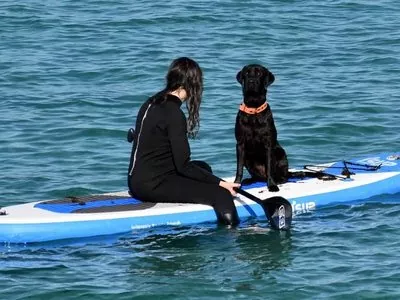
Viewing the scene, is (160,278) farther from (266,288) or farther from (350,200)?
(350,200)

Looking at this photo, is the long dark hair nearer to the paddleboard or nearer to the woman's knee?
the woman's knee

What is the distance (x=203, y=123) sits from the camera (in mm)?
13219

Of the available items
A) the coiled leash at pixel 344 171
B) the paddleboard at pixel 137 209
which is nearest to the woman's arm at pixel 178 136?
the paddleboard at pixel 137 209

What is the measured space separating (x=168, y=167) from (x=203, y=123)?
423 cm

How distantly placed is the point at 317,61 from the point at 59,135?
460 centimetres

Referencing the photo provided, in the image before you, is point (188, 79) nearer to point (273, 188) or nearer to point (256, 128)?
point (256, 128)

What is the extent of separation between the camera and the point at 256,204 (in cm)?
946

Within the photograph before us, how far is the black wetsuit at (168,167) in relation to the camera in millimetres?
8781

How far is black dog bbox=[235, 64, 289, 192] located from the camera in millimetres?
9531

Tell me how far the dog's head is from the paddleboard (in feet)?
2.56

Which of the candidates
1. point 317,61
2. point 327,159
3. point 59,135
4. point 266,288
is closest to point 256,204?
point 266,288

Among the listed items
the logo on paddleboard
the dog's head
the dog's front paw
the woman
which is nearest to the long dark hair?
the woman

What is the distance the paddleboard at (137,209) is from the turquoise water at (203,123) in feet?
0.29

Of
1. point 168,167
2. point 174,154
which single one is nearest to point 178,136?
point 174,154
